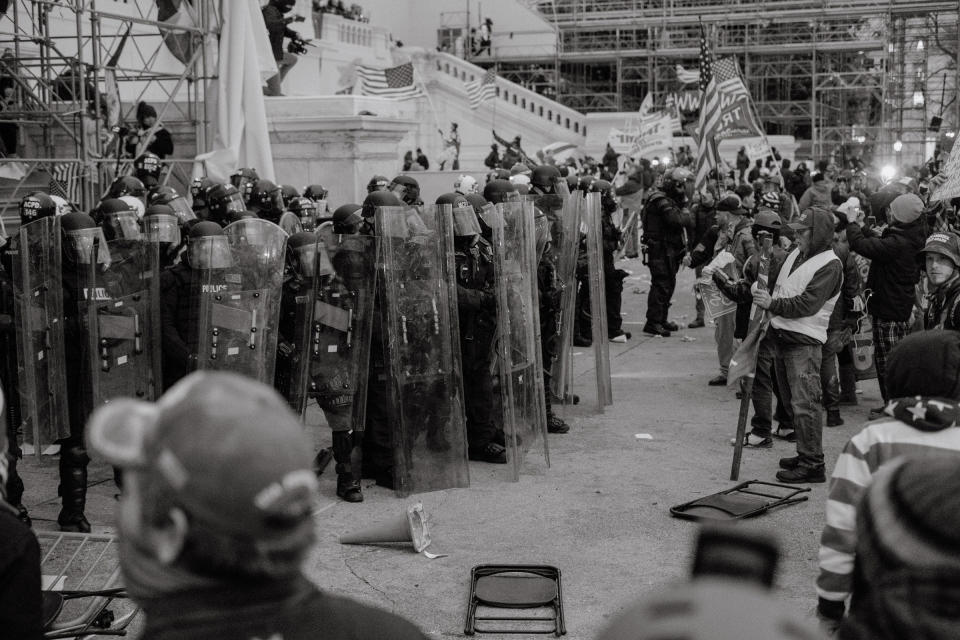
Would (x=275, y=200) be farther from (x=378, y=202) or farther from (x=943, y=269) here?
(x=943, y=269)

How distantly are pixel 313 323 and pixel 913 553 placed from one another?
4.86 meters

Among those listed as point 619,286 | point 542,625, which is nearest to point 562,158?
point 619,286

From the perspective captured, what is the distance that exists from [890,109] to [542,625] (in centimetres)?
3281

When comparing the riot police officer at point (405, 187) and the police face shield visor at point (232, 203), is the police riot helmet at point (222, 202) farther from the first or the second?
the riot police officer at point (405, 187)

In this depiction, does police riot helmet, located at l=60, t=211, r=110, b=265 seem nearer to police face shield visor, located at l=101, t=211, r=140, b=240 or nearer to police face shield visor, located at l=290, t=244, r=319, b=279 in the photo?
police face shield visor, located at l=101, t=211, r=140, b=240

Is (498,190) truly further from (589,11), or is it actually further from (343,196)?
(589,11)

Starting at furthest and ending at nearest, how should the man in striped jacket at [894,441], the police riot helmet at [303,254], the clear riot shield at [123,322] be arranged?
1. the police riot helmet at [303,254]
2. the clear riot shield at [123,322]
3. the man in striped jacket at [894,441]

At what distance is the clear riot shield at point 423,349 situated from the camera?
660 cm

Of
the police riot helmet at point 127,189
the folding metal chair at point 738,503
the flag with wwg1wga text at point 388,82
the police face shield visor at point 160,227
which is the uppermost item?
the flag with wwg1wga text at point 388,82

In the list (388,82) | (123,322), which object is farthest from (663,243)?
(388,82)

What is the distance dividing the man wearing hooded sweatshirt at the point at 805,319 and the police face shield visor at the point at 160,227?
337 cm

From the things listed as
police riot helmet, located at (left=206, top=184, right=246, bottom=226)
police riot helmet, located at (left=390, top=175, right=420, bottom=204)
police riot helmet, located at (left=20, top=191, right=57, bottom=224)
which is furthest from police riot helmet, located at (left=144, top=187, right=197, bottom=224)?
police riot helmet, located at (left=20, top=191, right=57, bottom=224)

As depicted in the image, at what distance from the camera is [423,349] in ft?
22.0

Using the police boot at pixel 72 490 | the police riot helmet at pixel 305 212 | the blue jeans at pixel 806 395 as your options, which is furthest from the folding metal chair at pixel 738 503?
the police riot helmet at pixel 305 212
